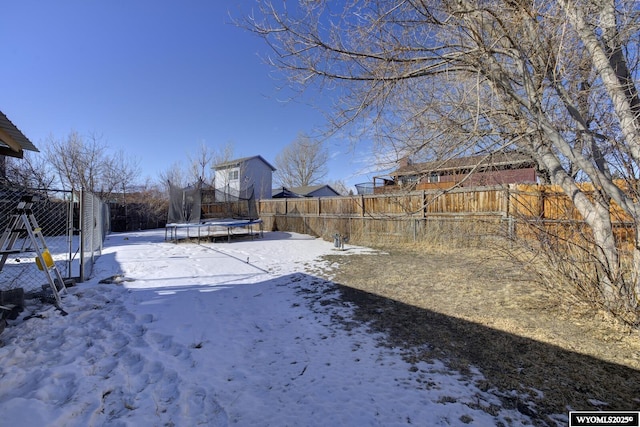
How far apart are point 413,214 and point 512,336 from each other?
12.8ft

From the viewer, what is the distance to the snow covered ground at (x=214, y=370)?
1.89 metres

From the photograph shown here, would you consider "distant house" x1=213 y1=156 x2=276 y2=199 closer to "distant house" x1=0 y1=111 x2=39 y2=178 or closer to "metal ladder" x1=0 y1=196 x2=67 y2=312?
"distant house" x1=0 y1=111 x2=39 y2=178

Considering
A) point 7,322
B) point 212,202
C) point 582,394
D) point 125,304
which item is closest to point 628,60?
point 582,394

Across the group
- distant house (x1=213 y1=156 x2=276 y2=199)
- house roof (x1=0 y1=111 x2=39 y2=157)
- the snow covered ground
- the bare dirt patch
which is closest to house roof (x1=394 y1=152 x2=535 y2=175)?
the bare dirt patch

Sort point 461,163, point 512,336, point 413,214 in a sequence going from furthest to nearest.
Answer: point 413,214, point 461,163, point 512,336

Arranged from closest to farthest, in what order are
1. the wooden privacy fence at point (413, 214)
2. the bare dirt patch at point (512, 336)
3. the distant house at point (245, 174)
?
the bare dirt patch at point (512, 336) < the wooden privacy fence at point (413, 214) < the distant house at point (245, 174)

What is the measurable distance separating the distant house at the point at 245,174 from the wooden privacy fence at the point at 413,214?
12795mm

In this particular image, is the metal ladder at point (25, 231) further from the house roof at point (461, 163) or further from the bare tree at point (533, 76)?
the house roof at point (461, 163)

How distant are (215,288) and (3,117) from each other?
10.8 feet

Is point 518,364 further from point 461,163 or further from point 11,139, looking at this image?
point 11,139

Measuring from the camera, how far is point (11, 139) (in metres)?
3.43

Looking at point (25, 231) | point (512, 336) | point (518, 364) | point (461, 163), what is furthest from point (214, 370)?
point (461, 163)

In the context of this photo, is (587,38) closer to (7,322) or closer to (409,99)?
(409,99)

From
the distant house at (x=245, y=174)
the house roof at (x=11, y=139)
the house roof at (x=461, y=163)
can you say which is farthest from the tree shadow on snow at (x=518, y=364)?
the distant house at (x=245, y=174)
